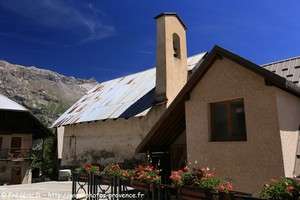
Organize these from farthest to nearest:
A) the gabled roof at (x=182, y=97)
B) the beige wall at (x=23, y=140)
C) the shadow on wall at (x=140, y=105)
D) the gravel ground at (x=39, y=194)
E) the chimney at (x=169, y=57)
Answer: the beige wall at (x=23, y=140), the shadow on wall at (x=140, y=105), the chimney at (x=169, y=57), the gravel ground at (x=39, y=194), the gabled roof at (x=182, y=97)

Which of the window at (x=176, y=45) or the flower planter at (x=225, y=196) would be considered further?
the window at (x=176, y=45)

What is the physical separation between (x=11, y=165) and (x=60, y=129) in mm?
6088

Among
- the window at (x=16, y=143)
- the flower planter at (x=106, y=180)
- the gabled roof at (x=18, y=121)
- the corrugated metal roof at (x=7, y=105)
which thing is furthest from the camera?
the window at (x=16, y=143)

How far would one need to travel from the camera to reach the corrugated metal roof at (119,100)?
2039cm

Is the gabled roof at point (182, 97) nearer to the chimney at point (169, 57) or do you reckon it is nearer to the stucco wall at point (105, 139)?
the chimney at point (169, 57)

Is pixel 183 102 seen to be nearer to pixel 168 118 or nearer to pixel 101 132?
pixel 168 118

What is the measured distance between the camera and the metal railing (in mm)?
28812

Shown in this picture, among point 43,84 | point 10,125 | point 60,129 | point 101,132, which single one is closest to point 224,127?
point 101,132

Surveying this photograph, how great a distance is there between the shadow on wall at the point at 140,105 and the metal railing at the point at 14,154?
48.9 ft

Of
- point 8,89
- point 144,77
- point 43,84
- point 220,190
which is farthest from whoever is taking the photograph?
point 43,84

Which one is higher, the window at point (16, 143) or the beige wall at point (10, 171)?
the window at point (16, 143)

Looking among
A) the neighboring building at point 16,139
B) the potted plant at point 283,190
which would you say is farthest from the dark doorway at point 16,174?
the potted plant at point 283,190

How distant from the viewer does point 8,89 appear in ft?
356

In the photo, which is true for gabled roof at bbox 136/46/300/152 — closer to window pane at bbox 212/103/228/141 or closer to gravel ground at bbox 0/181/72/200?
window pane at bbox 212/103/228/141
